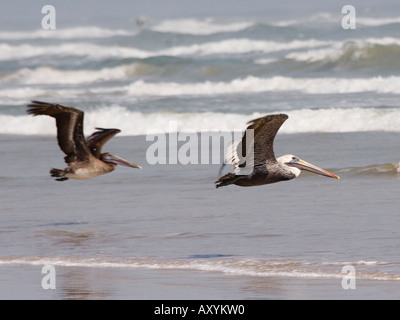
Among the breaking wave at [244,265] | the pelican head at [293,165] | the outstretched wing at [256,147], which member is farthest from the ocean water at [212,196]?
the outstretched wing at [256,147]

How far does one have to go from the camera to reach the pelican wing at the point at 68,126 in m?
10.9

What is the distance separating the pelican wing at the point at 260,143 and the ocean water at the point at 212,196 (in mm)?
871

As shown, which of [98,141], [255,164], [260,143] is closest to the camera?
[260,143]

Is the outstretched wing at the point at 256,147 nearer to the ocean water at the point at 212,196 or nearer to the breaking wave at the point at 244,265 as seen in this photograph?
the ocean water at the point at 212,196

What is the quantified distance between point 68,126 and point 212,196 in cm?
317

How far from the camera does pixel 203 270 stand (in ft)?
32.7

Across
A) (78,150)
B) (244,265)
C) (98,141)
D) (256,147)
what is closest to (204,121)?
(98,141)

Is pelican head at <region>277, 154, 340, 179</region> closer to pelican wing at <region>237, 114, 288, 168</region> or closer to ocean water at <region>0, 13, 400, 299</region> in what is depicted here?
pelican wing at <region>237, 114, 288, 168</region>

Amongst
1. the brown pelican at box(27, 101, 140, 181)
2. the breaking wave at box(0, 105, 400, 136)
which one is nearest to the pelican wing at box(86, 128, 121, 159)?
the brown pelican at box(27, 101, 140, 181)

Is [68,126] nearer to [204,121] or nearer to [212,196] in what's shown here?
[212,196]

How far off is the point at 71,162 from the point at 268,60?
2523 centimetres

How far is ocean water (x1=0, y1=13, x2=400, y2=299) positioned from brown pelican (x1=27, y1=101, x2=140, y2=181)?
2.27ft

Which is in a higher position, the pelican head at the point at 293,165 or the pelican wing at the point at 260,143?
the pelican wing at the point at 260,143

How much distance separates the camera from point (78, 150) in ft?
39.3
